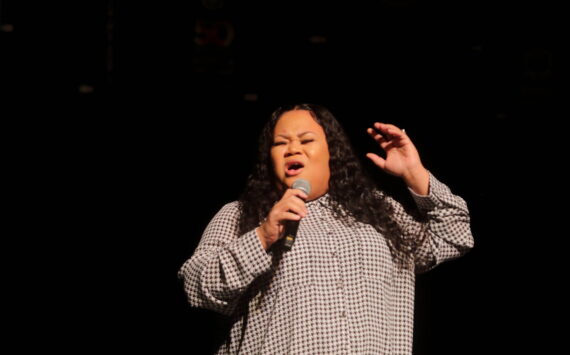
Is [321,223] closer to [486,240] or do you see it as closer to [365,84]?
[365,84]

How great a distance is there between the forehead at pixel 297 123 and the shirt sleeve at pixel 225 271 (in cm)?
38

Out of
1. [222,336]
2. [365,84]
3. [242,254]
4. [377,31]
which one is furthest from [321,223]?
[377,31]

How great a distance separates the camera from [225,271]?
177 centimetres

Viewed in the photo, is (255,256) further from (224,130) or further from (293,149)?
(224,130)

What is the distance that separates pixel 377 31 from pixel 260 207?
99 centimetres

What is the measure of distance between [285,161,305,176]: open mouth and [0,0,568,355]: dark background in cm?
66

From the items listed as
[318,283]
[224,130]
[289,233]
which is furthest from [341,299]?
[224,130]

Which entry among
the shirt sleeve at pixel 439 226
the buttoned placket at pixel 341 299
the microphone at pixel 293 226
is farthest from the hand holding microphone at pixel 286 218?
the shirt sleeve at pixel 439 226

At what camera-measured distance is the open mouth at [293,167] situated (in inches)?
78.0

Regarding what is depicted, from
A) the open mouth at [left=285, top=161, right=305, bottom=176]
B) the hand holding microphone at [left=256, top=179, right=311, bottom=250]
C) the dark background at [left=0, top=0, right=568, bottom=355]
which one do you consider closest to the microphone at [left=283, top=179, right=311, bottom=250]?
the hand holding microphone at [left=256, top=179, right=311, bottom=250]

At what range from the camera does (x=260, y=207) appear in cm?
203

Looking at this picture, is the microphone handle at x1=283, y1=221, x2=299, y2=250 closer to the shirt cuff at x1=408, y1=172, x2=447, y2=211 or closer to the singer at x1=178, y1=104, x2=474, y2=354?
the singer at x1=178, y1=104, x2=474, y2=354

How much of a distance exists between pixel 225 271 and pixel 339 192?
0.48 meters

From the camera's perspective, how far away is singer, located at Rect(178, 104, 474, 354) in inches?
70.9
